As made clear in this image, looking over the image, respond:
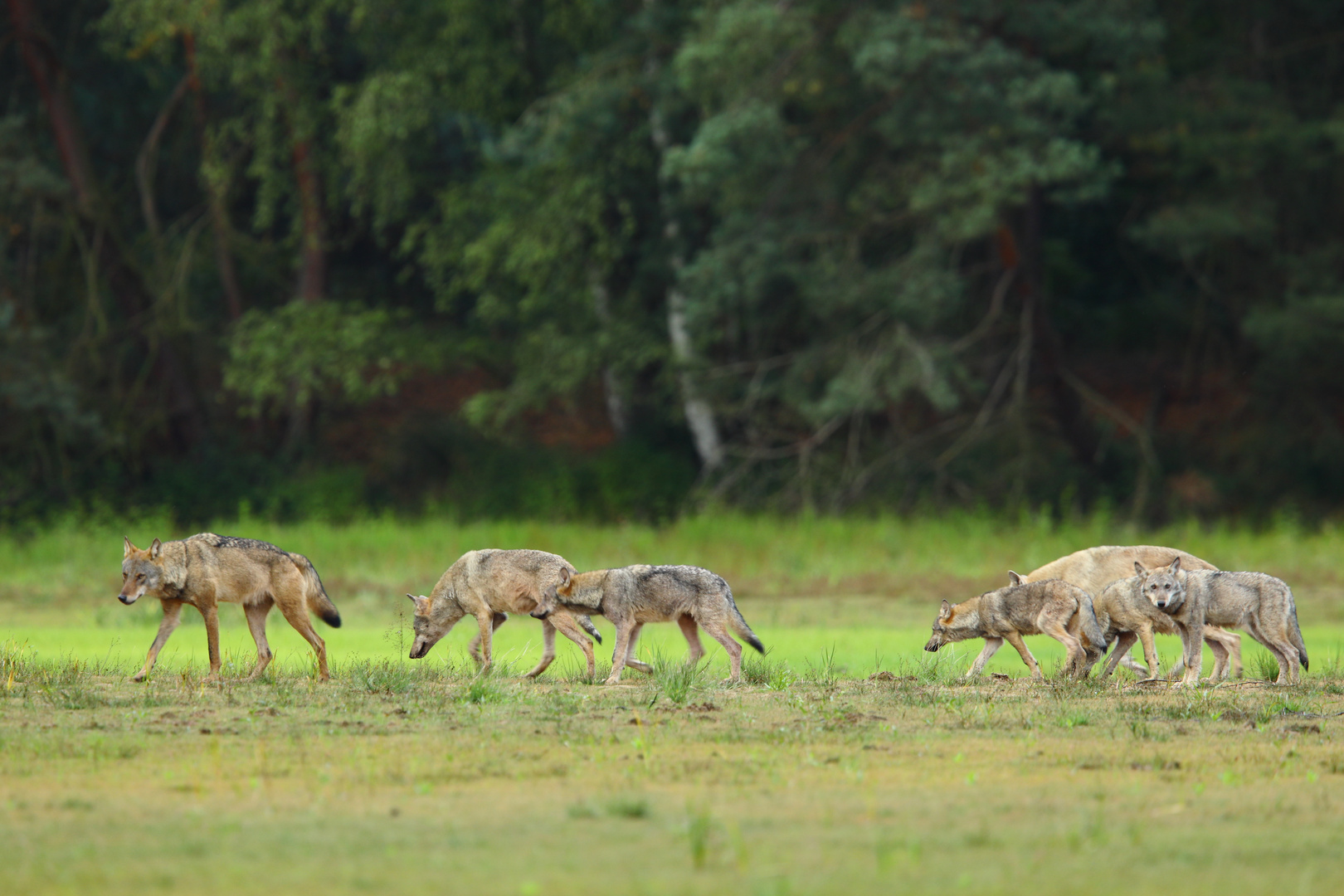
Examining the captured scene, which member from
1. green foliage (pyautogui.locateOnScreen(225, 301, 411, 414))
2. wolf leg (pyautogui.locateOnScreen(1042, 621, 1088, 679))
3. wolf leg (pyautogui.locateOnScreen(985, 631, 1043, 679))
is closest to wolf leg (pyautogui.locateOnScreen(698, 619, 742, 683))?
wolf leg (pyautogui.locateOnScreen(985, 631, 1043, 679))

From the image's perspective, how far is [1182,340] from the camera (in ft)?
123

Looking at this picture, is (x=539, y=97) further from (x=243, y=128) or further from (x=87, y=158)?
(x=87, y=158)

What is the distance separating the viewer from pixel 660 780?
26.8ft

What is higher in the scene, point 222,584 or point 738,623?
point 222,584

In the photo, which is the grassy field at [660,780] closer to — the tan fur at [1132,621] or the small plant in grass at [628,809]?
the small plant in grass at [628,809]

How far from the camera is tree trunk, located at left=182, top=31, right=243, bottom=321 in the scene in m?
33.2

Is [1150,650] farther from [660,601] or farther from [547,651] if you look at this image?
[547,651]

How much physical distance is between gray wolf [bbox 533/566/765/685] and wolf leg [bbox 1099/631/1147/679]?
2984 mm

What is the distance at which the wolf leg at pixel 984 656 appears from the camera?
488 inches

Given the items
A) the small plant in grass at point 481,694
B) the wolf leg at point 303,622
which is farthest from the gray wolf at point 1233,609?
the wolf leg at point 303,622

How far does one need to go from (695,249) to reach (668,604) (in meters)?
20.9

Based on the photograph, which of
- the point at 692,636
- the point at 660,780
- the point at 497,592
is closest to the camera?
the point at 660,780

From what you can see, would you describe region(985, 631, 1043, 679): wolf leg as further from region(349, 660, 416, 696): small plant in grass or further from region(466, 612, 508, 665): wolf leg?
region(349, 660, 416, 696): small plant in grass

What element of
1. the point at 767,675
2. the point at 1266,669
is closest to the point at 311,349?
the point at 767,675
